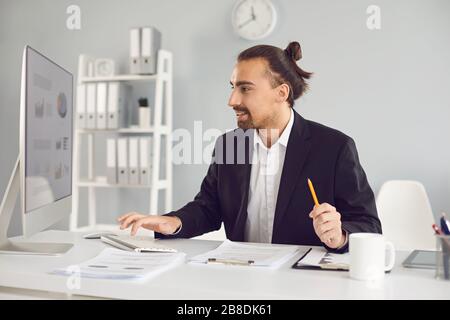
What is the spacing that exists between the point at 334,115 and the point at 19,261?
2.35 m

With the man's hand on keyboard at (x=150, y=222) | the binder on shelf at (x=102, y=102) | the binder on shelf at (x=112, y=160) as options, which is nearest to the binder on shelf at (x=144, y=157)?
the binder on shelf at (x=112, y=160)

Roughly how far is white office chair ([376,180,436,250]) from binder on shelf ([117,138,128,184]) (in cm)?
153

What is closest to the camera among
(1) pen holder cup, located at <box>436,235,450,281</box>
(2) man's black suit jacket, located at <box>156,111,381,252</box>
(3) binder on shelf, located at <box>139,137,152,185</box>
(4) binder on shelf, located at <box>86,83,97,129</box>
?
(1) pen holder cup, located at <box>436,235,450,281</box>

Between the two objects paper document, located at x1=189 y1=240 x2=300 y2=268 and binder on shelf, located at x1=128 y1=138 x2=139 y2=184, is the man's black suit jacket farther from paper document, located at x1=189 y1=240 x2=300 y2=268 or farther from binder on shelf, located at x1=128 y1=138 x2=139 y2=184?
binder on shelf, located at x1=128 y1=138 x2=139 y2=184

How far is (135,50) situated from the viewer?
3340 millimetres

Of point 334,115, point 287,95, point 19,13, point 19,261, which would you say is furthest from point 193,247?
point 19,13

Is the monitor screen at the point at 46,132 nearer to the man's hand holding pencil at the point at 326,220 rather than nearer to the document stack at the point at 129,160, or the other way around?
the man's hand holding pencil at the point at 326,220

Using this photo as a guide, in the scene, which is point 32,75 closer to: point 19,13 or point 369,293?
point 369,293

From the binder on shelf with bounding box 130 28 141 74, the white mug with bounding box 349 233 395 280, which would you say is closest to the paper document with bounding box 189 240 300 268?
the white mug with bounding box 349 233 395 280

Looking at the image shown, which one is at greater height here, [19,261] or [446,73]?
[446,73]

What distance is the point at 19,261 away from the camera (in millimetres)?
1239

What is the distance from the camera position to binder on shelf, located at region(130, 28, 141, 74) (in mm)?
3334

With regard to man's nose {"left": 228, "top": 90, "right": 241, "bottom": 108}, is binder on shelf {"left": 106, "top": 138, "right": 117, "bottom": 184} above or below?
below
